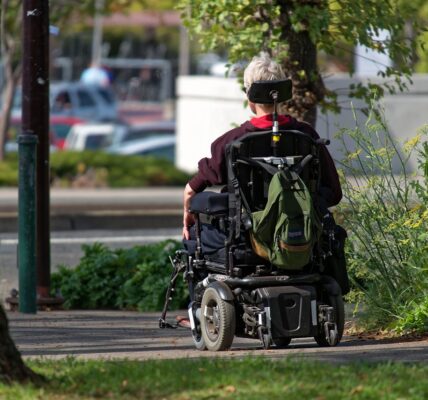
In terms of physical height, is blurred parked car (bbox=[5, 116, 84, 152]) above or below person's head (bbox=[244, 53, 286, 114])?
below

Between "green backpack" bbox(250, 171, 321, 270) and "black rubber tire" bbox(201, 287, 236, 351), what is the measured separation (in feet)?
1.32

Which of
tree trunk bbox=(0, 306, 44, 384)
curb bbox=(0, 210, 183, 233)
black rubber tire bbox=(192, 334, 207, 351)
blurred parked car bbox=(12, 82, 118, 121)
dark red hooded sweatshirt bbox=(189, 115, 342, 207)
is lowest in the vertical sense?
curb bbox=(0, 210, 183, 233)

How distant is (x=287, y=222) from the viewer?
21.4ft

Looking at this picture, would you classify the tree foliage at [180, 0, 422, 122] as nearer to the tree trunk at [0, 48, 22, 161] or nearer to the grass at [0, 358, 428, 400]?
the grass at [0, 358, 428, 400]

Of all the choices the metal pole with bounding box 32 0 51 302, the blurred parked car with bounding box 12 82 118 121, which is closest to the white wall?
the metal pole with bounding box 32 0 51 302

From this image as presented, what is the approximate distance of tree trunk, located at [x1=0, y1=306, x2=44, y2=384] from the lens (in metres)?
5.18

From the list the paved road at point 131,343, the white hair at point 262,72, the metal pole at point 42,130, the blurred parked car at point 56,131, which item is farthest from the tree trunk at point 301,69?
the blurred parked car at point 56,131

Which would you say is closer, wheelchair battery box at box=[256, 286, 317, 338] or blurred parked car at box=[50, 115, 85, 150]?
wheelchair battery box at box=[256, 286, 317, 338]

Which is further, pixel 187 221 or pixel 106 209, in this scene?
pixel 106 209

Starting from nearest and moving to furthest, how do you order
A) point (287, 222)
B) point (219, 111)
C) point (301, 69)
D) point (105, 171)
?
point (287, 222)
point (301, 69)
point (219, 111)
point (105, 171)

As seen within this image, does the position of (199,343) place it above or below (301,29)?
below

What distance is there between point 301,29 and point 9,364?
15.2 feet

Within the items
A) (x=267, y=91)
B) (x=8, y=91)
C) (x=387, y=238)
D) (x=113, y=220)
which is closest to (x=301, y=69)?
(x=387, y=238)

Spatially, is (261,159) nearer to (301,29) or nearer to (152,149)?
(301,29)
